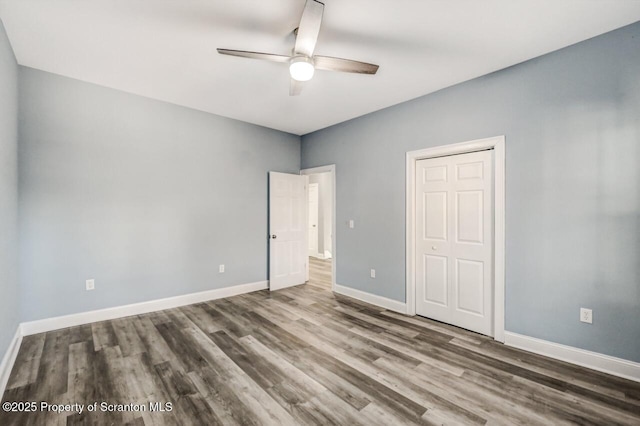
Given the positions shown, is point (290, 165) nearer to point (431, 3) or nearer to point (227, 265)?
point (227, 265)

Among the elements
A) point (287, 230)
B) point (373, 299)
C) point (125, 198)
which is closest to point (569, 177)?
point (373, 299)

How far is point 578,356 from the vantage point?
2412 millimetres

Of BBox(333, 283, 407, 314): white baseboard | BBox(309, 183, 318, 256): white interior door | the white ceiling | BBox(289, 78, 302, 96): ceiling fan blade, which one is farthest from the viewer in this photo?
BBox(309, 183, 318, 256): white interior door

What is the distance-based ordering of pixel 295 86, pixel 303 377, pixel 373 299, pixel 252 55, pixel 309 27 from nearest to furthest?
pixel 309 27
pixel 252 55
pixel 303 377
pixel 295 86
pixel 373 299

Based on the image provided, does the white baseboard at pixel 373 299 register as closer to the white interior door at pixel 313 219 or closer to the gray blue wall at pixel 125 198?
the gray blue wall at pixel 125 198

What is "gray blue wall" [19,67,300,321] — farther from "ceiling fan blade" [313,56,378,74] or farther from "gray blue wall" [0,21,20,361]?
"ceiling fan blade" [313,56,378,74]

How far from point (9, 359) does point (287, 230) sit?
3.50 m

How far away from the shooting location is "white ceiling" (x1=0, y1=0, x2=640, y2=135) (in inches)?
79.3

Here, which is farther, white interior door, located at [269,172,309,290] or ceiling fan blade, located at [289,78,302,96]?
white interior door, located at [269,172,309,290]

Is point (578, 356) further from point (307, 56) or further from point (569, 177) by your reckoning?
point (307, 56)

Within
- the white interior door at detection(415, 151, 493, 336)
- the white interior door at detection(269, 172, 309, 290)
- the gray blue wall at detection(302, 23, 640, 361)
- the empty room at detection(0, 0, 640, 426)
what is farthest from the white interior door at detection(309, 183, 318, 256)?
the gray blue wall at detection(302, 23, 640, 361)

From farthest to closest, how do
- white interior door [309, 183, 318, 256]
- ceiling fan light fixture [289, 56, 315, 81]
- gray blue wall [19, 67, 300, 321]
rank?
white interior door [309, 183, 318, 256] < gray blue wall [19, 67, 300, 321] < ceiling fan light fixture [289, 56, 315, 81]

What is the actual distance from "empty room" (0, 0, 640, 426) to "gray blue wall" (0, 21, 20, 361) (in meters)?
0.05

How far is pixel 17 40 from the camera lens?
244cm
